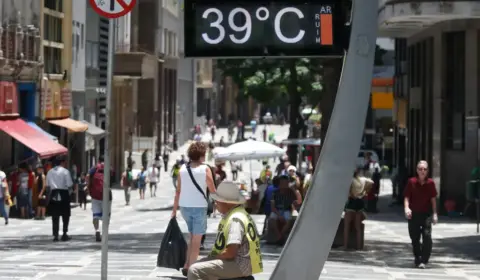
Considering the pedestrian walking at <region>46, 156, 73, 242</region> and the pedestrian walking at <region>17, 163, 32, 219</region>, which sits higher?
the pedestrian walking at <region>46, 156, 73, 242</region>

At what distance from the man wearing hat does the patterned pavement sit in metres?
6.01

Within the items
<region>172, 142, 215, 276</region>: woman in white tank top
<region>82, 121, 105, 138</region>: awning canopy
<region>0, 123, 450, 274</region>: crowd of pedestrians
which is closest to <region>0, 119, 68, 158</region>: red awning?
<region>0, 123, 450, 274</region>: crowd of pedestrians

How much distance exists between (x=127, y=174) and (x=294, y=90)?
30.0ft

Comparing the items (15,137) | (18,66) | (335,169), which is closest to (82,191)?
(18,66)

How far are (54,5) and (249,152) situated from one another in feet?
33.4

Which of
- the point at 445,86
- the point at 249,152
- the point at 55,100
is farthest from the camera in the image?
the point at 55,100

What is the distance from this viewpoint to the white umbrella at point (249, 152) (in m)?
41.0

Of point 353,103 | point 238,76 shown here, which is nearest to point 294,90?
point 238,76

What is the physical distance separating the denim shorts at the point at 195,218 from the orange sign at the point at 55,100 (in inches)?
1113

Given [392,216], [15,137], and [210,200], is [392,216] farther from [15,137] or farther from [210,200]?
[210,200]

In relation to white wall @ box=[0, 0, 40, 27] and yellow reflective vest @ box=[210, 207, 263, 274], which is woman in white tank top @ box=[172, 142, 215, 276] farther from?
white wall @ box=[0, 0, 40, 27]

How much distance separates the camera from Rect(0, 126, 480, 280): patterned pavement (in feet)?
58.1

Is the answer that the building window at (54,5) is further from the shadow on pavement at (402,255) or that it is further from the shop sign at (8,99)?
the shadow on pavement at (402,255)

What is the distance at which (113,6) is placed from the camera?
46.2 feet
